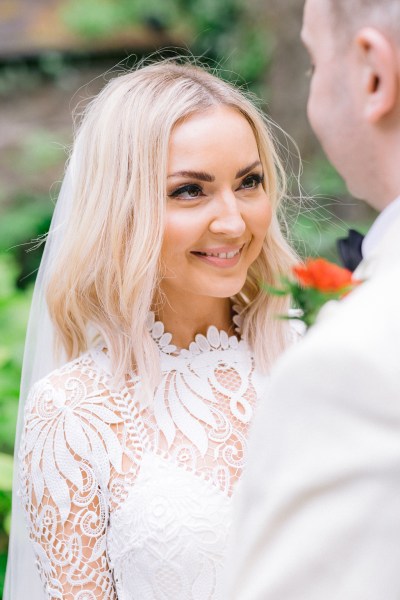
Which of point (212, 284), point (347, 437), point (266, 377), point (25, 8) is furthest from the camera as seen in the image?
point (25, 8)

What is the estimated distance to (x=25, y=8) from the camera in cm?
834

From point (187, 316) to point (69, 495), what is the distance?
1.93 feet

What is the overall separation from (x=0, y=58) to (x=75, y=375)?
676 cm

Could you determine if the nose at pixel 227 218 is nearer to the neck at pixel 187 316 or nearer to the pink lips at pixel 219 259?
the pink lips at pixel 219 259

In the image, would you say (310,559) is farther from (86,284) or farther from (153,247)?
(86,284)

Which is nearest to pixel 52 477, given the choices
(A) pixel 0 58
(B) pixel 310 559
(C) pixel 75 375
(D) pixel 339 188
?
(C) pixel 75 375

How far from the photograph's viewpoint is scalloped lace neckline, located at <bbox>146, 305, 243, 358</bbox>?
8.00 ft

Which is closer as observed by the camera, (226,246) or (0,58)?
(226,246)

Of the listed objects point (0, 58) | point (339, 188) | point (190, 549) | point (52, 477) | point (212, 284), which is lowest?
point (190, 549)

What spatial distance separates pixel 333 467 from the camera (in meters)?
0.92

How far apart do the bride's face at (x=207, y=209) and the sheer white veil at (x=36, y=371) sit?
41cm

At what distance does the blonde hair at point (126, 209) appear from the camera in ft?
7.43

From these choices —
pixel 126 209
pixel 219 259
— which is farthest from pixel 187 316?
pixel 126 209

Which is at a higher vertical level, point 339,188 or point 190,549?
point 339,188
